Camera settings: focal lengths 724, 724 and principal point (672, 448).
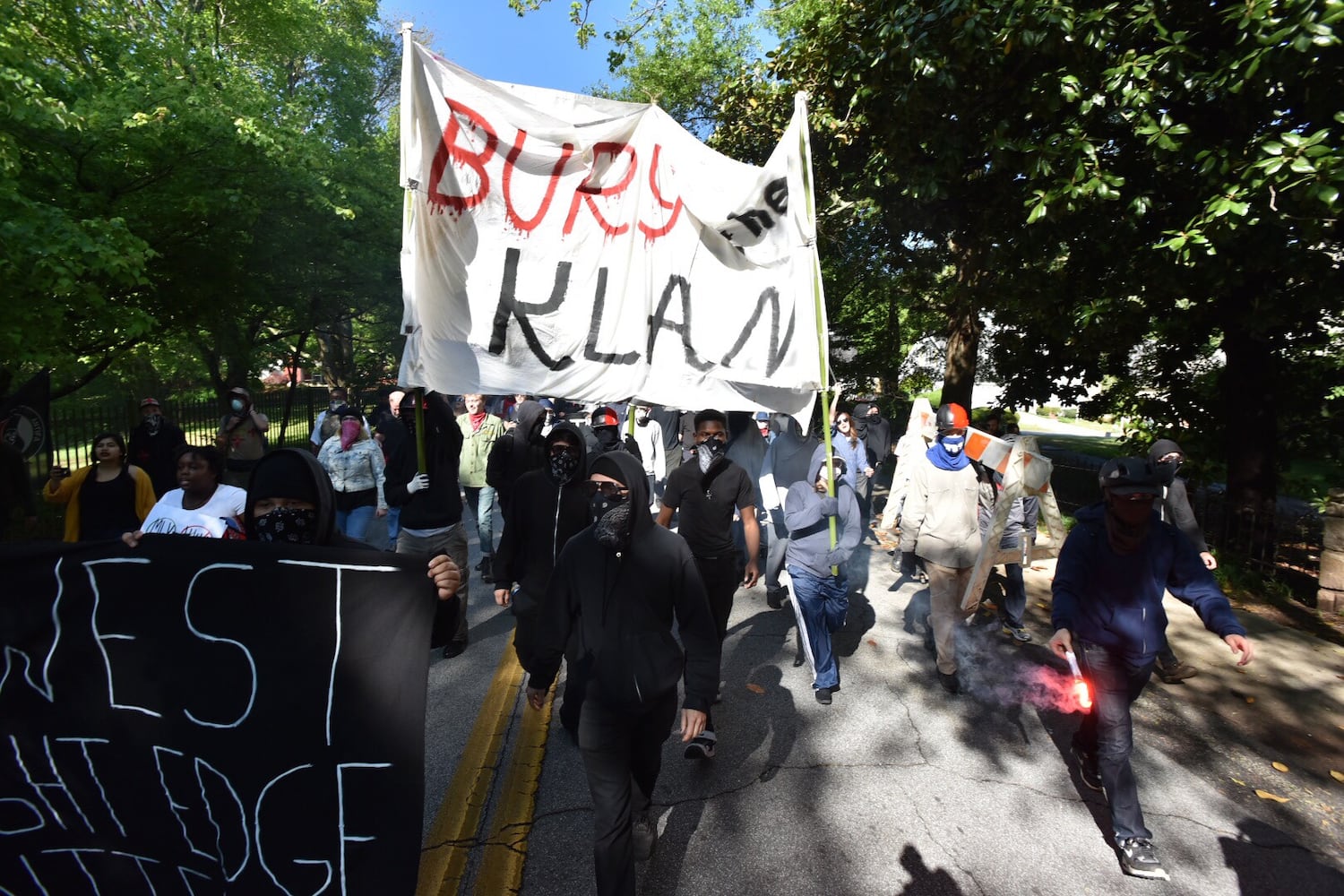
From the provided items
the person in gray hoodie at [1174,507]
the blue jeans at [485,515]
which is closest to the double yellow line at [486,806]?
the blue jeans at [485,515]

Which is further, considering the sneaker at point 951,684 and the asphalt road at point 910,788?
the sneaker at point 951,684

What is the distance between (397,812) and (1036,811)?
121 inches

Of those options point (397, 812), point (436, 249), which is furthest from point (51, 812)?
point (436, 249)

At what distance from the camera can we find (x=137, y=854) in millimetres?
2287

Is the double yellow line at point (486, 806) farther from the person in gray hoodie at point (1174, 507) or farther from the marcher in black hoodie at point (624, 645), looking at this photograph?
the person in gray hoodie at point (1174, 507)

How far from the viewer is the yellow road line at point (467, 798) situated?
3030 millimetres

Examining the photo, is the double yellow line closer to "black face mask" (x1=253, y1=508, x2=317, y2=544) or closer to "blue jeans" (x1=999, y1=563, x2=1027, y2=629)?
"black face mask" (x1=253, y1=508, x2=317, y2=544)

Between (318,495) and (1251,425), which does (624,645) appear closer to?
(318,495)

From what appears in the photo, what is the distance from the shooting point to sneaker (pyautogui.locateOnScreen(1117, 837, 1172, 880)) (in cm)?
313

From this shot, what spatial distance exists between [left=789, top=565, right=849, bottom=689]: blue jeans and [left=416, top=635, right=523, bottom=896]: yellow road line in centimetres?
197

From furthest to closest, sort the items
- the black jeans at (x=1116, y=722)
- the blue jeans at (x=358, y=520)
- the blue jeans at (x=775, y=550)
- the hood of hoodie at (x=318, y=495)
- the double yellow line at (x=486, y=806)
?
the blue jeans at (x=358, y=520)
the blue jeans at (x=775, y=550)
the black jeans at (x=1116, y=722)
the double yellow line at (x=486, y=806)
the hood of hoodie at (x=318, y=495)

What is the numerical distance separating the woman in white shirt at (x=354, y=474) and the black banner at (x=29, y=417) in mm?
2686

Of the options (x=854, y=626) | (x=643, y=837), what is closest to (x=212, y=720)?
(x=643, y=837)

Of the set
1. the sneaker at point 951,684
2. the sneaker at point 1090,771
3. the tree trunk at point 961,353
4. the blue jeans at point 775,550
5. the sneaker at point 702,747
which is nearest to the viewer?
the sneaker at point 1090,771
